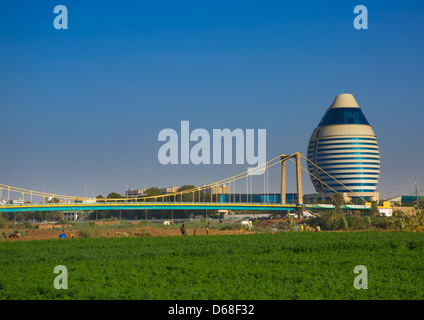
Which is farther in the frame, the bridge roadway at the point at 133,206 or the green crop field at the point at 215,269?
the bridge roadway at the point at 133,206

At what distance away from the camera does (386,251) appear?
34.6 meters

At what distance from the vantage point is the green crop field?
20.1 metres

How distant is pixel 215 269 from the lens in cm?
2561

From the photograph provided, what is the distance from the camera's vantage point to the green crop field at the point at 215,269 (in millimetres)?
20141

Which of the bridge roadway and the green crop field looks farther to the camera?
the bridge roadway

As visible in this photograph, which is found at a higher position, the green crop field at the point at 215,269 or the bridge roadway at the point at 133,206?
the bridge roadway at the point at 133,206

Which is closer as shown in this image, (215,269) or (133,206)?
(215,269)

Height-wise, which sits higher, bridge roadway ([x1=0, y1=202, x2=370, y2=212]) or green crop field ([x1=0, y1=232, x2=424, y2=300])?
bridge roadway ([x1=0, y1=202, x2=370, y2=212])

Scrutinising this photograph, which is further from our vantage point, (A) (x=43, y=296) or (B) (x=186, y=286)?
(B) (x=186, y=286)

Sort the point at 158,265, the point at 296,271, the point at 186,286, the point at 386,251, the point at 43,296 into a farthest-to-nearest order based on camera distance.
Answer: the point at 386,251 → the point at 158,265 → the point at 296,271 → the point at 186,286 → the point at 43,296

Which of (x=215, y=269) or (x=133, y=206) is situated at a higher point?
(x=133, y=206)

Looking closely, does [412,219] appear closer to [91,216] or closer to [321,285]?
[321,285]
